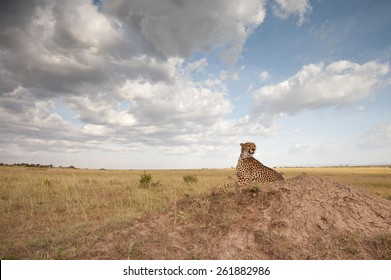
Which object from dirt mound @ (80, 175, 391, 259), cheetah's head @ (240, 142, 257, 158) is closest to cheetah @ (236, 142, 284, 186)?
cheetah's head @ (240, 142, 257, 158)

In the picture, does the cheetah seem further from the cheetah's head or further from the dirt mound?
the dirt mound

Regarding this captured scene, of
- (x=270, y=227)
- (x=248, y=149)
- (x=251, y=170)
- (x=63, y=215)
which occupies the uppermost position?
(x=248, y=149)

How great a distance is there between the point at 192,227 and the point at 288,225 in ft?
5.35

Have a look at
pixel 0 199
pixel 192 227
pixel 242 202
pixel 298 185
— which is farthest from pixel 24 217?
pixel 298 185

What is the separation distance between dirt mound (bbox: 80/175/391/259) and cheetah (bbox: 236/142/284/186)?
1503 mm

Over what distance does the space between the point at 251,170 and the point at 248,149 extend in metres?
0.67

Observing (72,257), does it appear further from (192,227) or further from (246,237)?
(246,237)

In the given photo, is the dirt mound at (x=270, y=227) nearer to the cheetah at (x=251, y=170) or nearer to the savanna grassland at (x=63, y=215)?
the savanna grassland at (x=63, y=215)

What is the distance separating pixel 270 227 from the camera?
17.3 ft

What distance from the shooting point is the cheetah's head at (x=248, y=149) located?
8.48 m

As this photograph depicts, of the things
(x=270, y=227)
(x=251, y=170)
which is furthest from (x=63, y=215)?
(x=270, y=227)

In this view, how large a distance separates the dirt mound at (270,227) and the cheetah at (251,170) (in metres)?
1.50

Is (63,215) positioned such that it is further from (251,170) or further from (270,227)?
(270,227)

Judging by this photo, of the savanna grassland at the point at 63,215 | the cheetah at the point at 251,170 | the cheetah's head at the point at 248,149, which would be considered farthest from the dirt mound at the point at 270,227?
the cheetah's head at the point at 248,149
